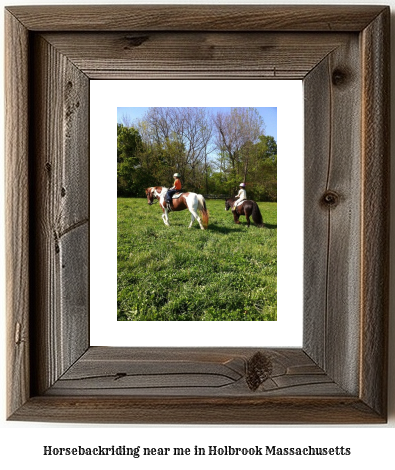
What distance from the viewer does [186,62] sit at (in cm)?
64

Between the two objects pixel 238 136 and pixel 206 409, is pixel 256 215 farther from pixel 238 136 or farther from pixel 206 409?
pixel 206 409

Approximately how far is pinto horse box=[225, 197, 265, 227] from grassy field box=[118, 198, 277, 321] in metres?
0.01

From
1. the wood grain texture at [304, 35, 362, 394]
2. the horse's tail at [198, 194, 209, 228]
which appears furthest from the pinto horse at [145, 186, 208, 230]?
the wood grain texture at [304, 35, 362, 394]

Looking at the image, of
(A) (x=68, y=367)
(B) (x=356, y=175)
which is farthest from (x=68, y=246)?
(B) (x=356, y=175)

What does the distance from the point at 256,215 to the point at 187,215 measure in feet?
0.31

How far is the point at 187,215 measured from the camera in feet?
2.15

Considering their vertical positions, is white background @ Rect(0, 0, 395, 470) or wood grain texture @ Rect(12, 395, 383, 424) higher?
wood grain texture @ Rect(12, 395, 383, 424)

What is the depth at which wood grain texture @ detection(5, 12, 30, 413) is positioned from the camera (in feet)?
2.06

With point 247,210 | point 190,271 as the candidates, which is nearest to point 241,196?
point 247,210

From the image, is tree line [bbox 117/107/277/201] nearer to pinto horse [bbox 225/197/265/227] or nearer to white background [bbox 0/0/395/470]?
pinto horse [bbox 225/197/265/227]

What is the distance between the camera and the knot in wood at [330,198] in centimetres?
64

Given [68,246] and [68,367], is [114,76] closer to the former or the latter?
[68,246]

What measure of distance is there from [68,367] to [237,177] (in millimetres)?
344
